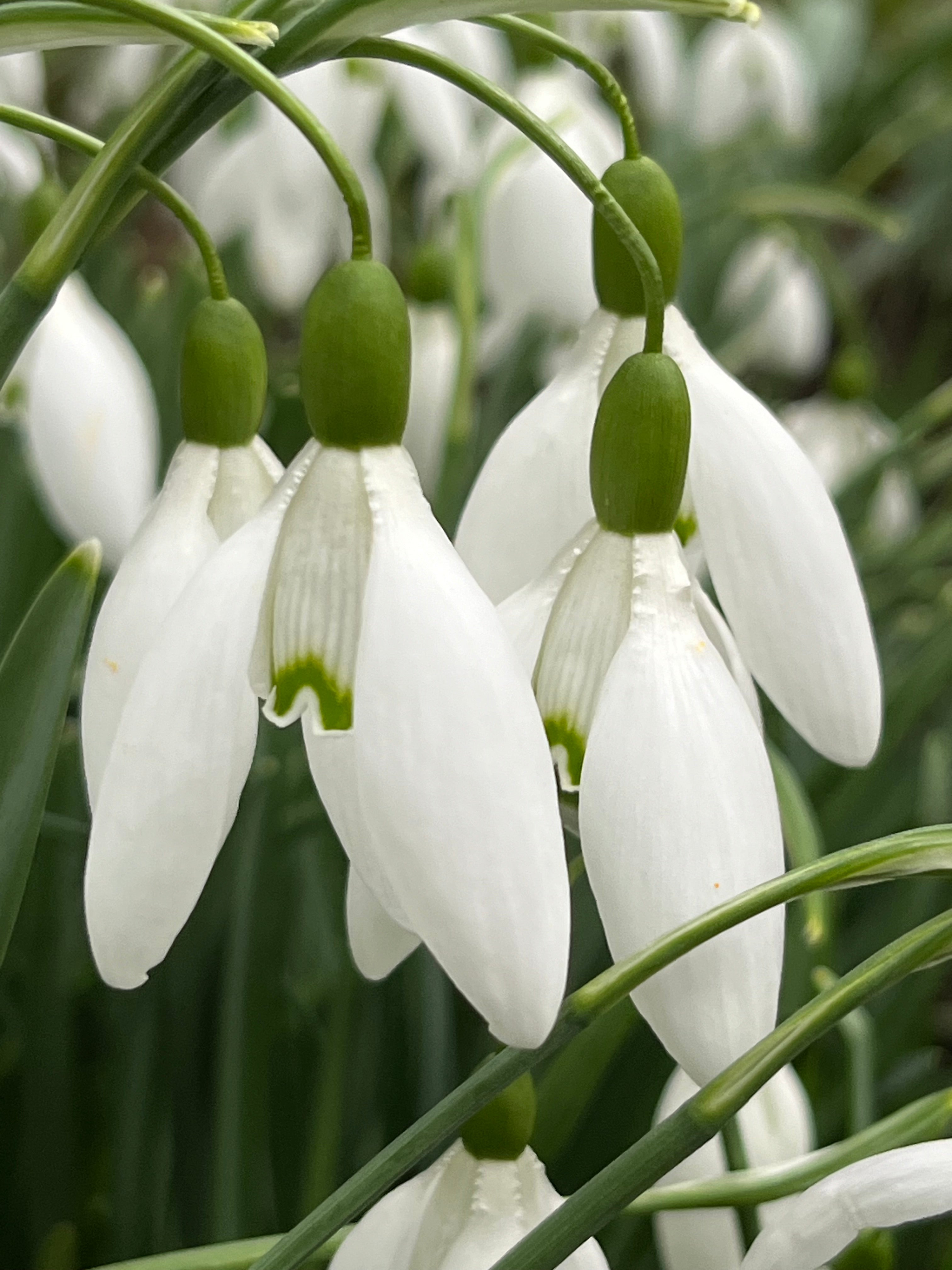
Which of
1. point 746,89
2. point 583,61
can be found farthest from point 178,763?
point 746,89

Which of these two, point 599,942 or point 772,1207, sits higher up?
point 599,942

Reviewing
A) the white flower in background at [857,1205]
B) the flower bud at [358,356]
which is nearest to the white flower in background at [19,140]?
the flower bud at [358,356]

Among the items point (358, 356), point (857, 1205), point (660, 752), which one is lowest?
point (857, 1205)

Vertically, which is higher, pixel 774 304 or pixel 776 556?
pixel 774 304

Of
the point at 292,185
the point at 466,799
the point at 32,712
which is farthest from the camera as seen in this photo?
the point at 292,185

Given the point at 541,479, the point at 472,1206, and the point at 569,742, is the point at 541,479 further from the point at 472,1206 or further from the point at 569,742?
the point at 472,1206

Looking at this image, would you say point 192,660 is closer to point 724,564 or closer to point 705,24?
point 724,564

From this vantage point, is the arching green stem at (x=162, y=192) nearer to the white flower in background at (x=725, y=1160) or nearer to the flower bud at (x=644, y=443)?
the flower bud at (x=644, y=443)

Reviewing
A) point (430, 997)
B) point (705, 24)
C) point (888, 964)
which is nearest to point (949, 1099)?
point (888, 964)
